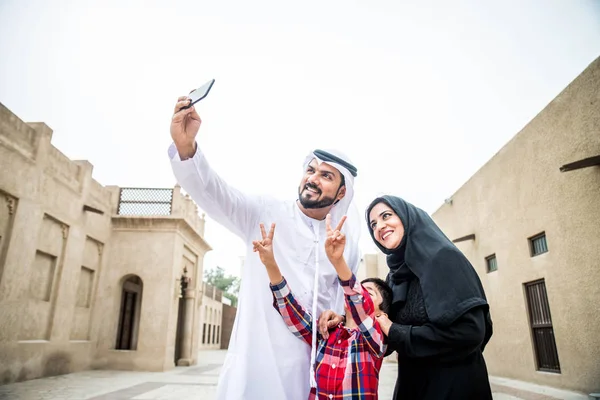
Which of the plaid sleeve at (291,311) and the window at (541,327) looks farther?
the window at (541,327)

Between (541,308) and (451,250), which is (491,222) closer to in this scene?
(541,308)

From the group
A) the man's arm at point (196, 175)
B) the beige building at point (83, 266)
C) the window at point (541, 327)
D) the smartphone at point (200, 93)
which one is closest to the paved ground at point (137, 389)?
the window at point (541, 327)

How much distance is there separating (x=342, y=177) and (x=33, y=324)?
9.21 metres

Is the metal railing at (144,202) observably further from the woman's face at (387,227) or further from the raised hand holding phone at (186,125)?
the woman's face at (387,227)

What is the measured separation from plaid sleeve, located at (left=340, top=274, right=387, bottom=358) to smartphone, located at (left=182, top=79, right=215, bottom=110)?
1041mm

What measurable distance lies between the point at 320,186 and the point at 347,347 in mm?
843

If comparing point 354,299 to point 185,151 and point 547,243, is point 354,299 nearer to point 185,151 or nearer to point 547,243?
point 185,151

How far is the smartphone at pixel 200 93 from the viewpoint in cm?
176

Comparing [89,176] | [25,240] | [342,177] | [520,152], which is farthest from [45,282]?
[520,152]

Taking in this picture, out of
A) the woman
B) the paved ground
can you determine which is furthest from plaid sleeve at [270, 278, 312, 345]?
the paved ground

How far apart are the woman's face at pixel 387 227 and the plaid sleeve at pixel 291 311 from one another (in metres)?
0.54

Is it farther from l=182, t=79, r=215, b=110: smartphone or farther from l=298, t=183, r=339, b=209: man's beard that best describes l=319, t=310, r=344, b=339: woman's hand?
l=182, t=79, r=215, b=110: smartphone

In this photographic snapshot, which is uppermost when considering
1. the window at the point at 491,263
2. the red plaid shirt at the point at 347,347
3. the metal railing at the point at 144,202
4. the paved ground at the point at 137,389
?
the metal railing at the point at 144,202

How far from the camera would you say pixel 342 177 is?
2271mm
